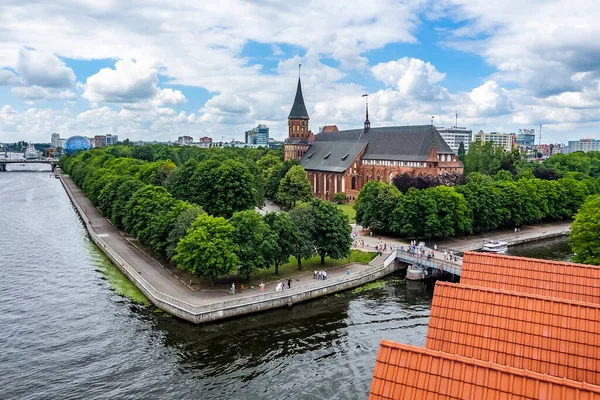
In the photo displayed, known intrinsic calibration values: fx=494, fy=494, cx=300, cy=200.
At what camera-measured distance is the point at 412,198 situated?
7250 centimetres

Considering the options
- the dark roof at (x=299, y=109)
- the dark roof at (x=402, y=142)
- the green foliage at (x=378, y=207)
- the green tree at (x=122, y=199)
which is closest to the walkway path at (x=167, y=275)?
the green tree at (x=122, y=199)

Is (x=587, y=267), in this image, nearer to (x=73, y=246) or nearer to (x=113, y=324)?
(x=113, y=324)

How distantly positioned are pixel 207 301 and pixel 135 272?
12.9m

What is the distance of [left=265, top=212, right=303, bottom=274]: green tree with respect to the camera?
5222 centimetres

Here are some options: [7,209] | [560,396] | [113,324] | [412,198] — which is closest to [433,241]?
[412,198]

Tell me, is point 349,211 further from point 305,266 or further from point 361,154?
point 305,266

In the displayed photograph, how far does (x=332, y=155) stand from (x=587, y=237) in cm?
8581

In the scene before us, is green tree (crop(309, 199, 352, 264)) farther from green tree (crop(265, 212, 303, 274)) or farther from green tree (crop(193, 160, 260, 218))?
green tree (crop(193, 160, 260, 218))

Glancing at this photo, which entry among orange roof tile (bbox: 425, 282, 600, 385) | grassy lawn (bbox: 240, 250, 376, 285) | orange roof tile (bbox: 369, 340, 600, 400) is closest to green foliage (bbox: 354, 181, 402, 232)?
grassy lawn (bbox: 240, 250, 376, 285)

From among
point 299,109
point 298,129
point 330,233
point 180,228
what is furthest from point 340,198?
point 180,228

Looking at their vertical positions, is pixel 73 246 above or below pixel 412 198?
below

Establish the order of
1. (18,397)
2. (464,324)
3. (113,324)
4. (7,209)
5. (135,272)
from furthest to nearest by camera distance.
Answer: (7,209) < (135,272) < (113,324) < (18,397) < (464,324)

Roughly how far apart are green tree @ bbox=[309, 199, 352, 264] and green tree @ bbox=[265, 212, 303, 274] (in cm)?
335

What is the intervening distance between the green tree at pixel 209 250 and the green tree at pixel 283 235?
538cm
